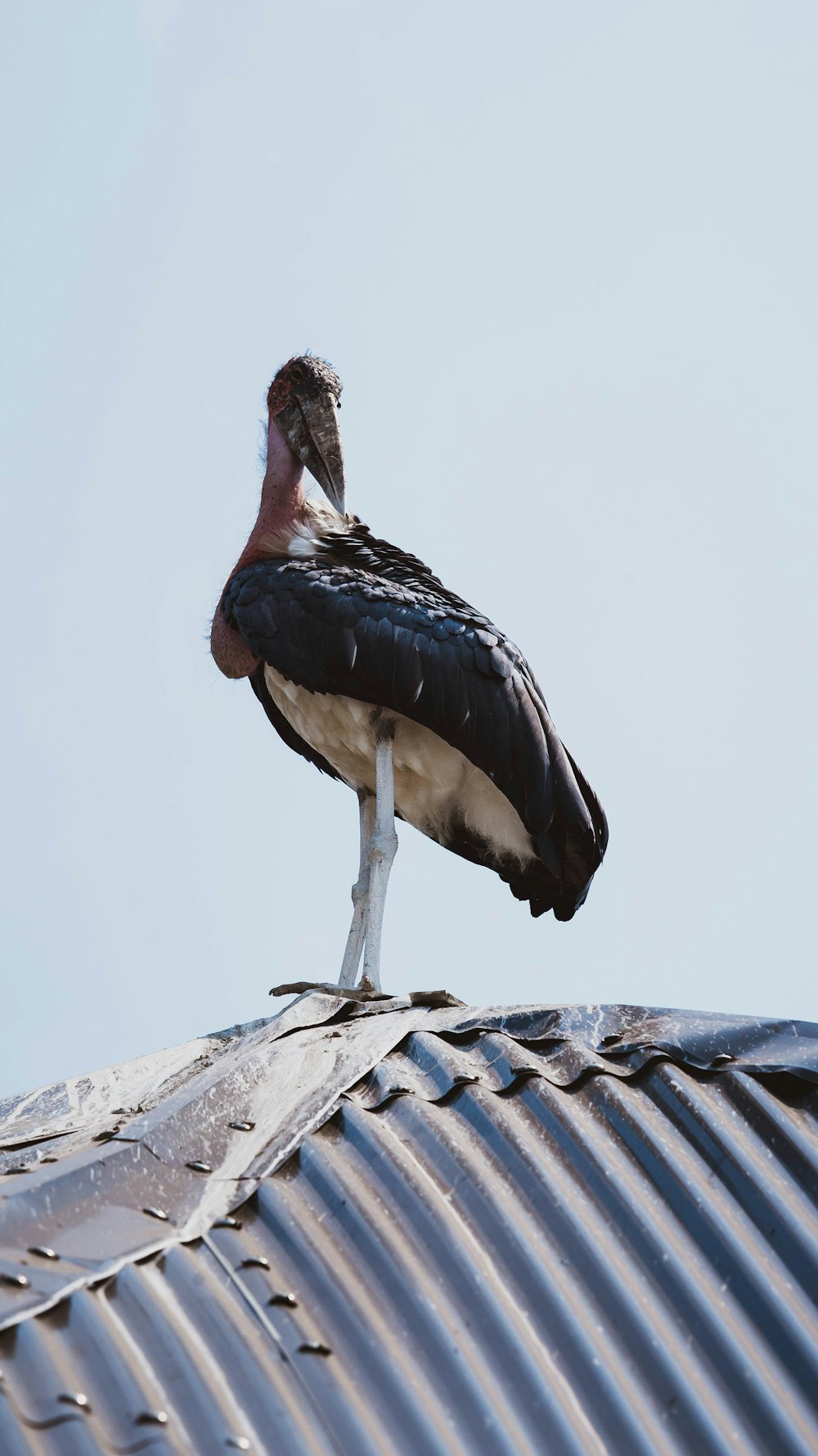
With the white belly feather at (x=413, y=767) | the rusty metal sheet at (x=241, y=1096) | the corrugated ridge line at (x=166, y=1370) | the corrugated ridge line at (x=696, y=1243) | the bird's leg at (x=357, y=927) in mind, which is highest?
the white belly feather at (x=413, y=767)

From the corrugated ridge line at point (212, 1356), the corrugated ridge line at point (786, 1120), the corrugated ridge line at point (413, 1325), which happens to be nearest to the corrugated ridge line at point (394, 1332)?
the corrugated ridge line at point (413, 1325)

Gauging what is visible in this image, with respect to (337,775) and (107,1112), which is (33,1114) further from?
(337,775)

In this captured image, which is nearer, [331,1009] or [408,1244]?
[408,1244]

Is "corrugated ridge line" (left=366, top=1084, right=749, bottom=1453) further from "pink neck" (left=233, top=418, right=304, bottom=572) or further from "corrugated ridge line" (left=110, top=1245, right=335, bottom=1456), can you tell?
"pink neck" (left=233, top=418, right=304, bottom=572)

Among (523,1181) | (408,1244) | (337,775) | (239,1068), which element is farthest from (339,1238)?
(337,775)

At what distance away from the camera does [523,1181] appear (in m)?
3.15

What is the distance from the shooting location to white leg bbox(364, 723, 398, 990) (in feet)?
21.9

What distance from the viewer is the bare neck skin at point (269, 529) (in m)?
7.50

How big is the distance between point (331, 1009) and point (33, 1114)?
2.77ft

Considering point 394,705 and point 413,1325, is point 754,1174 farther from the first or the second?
point 394,705

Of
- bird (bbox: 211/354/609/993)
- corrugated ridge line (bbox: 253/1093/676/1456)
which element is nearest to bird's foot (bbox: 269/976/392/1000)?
bird (bbox: 211/354/609/993)

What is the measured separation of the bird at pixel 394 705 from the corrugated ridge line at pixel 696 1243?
2972mm

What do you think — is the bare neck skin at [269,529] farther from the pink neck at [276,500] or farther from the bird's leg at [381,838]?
the bird's leg at [381,838]

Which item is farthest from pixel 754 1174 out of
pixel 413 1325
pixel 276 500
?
pixel 276 500
